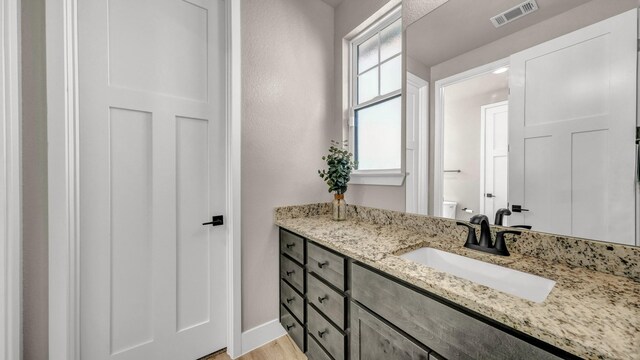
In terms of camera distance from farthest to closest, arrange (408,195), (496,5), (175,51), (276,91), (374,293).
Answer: (276,91), (408,195), (175,51), (496,5), (374,293)

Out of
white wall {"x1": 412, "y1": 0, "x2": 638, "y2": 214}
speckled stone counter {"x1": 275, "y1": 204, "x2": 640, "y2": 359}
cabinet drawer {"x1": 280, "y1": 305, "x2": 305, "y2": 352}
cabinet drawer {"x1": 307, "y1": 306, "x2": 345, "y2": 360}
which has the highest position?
white wall {"x1": 412, "y1": 0, "x2": 638, "y2": 214}

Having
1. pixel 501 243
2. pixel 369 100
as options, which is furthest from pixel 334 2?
pixel 501 243

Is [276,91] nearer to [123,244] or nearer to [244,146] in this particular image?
[244,146]

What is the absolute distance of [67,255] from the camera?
117 centimetres

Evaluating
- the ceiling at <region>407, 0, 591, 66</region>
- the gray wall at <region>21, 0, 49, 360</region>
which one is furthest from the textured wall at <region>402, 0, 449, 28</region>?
the gray wall at <region>21, 0, 49, 360</region>

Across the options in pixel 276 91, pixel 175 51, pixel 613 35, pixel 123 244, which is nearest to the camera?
pixel 613 35

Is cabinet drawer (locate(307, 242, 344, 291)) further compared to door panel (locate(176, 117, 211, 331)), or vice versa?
door panel (locate(176, 117, 211, 331))

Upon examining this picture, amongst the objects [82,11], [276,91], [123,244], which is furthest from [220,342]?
[82,11]

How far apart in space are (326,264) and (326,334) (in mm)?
373

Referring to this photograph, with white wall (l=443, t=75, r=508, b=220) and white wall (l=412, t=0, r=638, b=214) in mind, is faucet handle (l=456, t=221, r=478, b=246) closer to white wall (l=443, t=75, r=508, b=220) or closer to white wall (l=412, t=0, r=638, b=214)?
white wall (l=443, t=75, r=508, b=220)

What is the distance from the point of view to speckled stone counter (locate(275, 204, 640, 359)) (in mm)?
529

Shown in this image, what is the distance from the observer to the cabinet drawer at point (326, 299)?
1196mm

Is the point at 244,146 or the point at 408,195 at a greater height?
the point at 244,146

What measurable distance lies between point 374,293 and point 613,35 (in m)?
1.27
